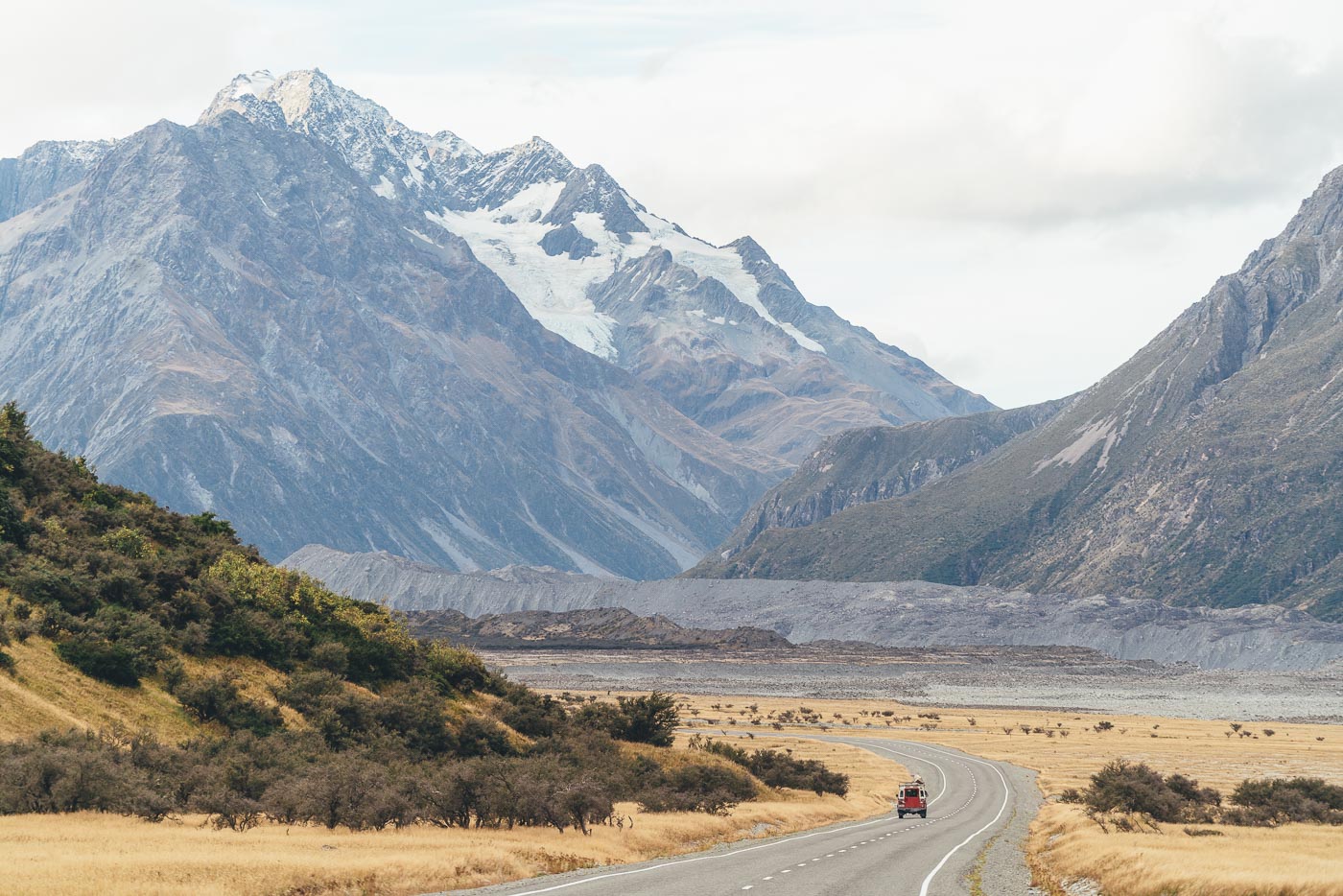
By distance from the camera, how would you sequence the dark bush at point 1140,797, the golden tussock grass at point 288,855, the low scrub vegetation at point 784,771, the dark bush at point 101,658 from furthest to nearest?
the low scrub vegetation at point 784,771 → the dark bush at point 1140,797 → the dark bush at point 101,658 → the golden tussock grass at point 288,855

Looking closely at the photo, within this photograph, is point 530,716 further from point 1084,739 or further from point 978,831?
point 1084,739

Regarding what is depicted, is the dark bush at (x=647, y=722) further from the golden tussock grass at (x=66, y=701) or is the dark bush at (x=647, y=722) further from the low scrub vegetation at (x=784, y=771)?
the golden tussock grass at (x=66, y=701)

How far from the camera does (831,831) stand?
54.3 metres

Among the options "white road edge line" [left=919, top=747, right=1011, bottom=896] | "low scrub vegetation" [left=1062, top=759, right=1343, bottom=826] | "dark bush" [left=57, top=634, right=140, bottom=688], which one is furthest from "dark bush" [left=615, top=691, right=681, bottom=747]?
"dark bush" [left=57, top=634, right=140, bottom=688]

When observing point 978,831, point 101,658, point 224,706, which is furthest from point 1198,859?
point 101,658

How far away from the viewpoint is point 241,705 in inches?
2131

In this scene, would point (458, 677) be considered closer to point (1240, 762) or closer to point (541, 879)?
point (541, 879)

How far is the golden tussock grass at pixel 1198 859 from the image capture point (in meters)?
30.2

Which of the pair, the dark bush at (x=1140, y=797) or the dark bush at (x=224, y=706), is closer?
the dark bush at (x=224, y=706)

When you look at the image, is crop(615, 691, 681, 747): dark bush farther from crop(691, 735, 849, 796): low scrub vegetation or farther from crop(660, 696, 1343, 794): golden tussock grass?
crop(660, 696, 1343, 794): golden tussock grass

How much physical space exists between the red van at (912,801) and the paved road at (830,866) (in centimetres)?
84

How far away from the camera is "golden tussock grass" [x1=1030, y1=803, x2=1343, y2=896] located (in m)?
30.2

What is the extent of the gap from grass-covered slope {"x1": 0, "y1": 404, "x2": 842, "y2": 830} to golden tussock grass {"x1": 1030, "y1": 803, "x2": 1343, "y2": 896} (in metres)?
14.5

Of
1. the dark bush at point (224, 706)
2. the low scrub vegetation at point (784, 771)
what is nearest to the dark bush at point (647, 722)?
the low scrub vegetation at point (784, 771)
